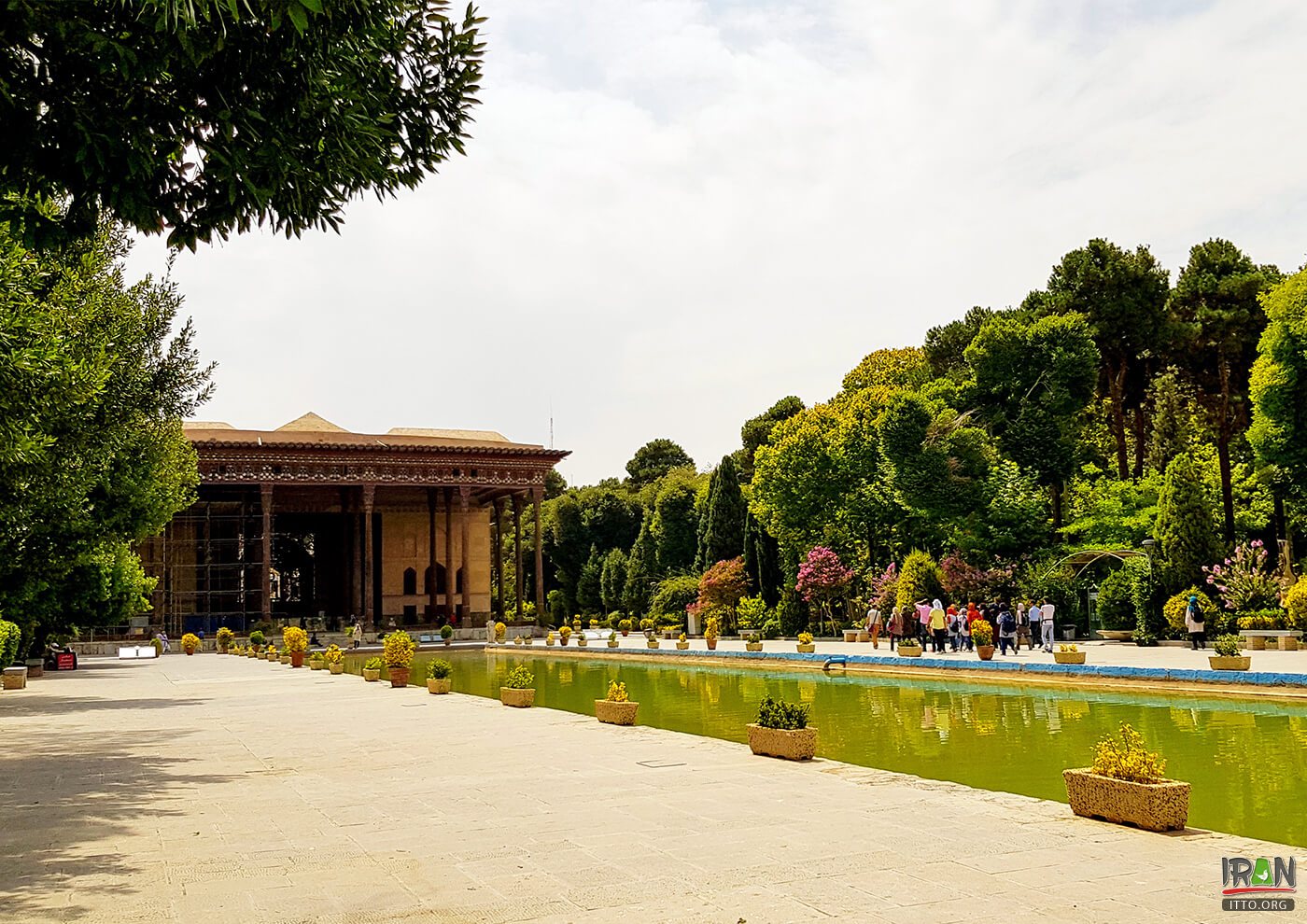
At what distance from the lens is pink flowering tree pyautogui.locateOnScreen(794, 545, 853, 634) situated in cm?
3678

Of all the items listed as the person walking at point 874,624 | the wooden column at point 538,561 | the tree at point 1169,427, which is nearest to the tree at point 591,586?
the wooden column at point 538,561

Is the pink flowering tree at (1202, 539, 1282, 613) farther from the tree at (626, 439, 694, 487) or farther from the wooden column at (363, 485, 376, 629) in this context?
the tree at (626, 439, 694, 487)

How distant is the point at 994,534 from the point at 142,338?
81.3 feet

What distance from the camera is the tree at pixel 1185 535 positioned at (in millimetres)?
A: 26750

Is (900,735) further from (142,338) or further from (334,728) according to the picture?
(142,338)

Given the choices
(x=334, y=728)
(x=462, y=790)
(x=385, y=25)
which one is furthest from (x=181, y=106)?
(x=334, y=728)

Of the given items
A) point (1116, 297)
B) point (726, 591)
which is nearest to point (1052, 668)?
point (1116, 297)

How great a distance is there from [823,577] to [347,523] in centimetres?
2963

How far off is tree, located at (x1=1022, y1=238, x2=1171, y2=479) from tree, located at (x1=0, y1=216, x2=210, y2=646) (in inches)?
1111

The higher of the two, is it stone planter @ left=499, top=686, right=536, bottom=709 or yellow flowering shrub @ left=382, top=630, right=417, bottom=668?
yellow flowering shrub @ left=382, top=630, right=417, bottom=668

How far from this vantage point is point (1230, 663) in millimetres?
17766

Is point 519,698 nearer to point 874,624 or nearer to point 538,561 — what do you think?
point 874,624

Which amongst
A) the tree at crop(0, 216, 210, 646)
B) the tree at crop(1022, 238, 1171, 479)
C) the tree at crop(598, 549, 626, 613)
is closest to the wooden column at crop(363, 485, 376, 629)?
the tree at crop(598, 549, 626, 613)

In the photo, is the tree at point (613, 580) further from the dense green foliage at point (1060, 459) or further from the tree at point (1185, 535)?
the tree at point (1185, 535)
